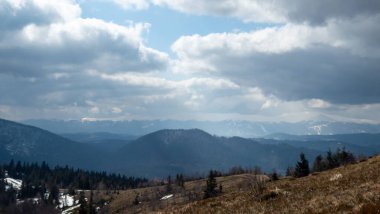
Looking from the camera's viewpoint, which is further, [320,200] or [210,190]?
[210,190]

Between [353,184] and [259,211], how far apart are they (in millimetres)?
6587

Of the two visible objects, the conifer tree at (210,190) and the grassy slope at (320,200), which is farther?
the conifer tree at (210,190)

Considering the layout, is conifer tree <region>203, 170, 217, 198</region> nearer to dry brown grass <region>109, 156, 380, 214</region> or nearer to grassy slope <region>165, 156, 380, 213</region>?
dry brown grass <region>109, 156, 380, 214</region>

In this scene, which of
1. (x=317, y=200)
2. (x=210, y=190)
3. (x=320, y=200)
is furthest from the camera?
(x=210, y=190)

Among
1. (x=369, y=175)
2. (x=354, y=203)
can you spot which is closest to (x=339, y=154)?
(x=369, y=175)

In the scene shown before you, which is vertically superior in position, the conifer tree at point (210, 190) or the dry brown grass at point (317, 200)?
the dry brown grass at point (317, 200)

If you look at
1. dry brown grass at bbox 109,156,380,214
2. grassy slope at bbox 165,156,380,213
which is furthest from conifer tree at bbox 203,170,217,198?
grassy slope at bbox 165,156,380,213

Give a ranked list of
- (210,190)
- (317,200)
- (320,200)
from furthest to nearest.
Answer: (210,190) → (317,200) → (320,200)

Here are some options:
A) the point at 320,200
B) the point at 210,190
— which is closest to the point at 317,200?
the point at 320,200

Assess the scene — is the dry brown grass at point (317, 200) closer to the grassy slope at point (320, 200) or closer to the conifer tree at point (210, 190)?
the grassy slope at point (320, 200)

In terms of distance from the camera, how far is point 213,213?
23.3m

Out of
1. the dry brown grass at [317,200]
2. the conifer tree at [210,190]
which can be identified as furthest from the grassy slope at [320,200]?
the conifer tree at [210,190]

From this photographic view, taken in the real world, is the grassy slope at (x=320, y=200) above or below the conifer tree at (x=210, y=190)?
above

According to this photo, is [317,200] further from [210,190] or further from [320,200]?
[210,190]
